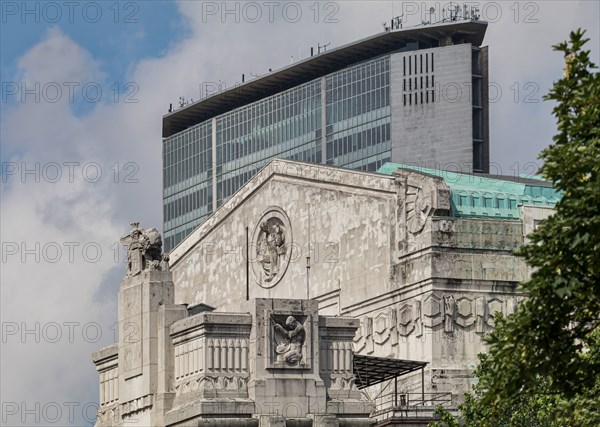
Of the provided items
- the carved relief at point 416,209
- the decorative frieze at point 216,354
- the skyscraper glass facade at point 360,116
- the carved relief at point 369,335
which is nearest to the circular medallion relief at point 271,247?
the carved relief at point 369,335

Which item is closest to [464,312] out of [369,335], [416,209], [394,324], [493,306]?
[493,306]

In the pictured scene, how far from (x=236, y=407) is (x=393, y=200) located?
40980mm

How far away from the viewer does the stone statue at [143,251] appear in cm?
7600

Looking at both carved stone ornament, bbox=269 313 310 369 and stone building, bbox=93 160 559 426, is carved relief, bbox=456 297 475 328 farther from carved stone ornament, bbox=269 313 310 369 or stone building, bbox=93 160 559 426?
carved stone ornament, bbox=269 313 310 369

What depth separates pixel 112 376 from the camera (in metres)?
78.7

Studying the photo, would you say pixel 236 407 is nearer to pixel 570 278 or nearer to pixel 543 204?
pixel 570 278

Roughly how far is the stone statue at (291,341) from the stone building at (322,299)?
0.24 feet

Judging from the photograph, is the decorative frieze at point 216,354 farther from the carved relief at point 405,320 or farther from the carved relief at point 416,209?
the carved relief at point 405,320

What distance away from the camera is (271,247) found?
398ft

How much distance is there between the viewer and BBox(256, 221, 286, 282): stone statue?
12031 cm

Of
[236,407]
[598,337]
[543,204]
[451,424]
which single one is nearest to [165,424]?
[236,407]

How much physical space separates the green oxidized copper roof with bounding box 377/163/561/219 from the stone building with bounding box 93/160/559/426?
0.10 m

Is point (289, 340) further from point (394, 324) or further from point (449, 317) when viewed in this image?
point (394, 324)

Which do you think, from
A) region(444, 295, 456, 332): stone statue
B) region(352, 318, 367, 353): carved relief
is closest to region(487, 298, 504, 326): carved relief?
region(444, 295, 456, 332): stone statue
